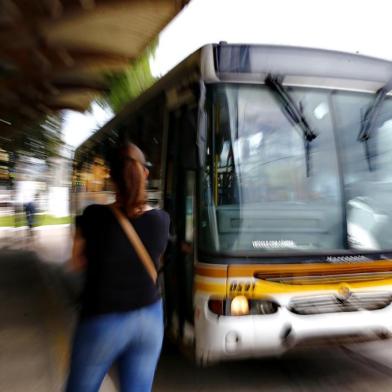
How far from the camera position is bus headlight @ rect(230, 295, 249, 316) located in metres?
3.57

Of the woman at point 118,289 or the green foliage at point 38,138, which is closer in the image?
the woman at point 118,289

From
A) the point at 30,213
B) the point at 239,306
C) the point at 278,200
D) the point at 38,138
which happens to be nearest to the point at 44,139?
the point at 38,138

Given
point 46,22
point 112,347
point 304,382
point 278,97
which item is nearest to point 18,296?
point 46,22

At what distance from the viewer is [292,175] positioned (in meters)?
4.00

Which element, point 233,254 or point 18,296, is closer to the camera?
point 233,254

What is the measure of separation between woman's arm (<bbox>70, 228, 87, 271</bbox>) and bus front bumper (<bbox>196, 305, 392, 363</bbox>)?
1726 millimetres

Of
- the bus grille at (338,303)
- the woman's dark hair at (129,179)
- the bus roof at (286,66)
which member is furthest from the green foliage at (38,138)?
the woman's dark hair at (129,179)

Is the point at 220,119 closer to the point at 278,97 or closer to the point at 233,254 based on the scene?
the point at 278,97

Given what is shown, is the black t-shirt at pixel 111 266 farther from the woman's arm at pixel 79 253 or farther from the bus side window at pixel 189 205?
the bus side window at pixel 189 205

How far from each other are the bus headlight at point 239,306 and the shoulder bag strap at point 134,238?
164cm

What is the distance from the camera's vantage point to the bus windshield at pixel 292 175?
3797mm

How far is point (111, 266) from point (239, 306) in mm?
1787

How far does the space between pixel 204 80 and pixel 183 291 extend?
1.85m

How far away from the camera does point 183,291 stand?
418 cm
